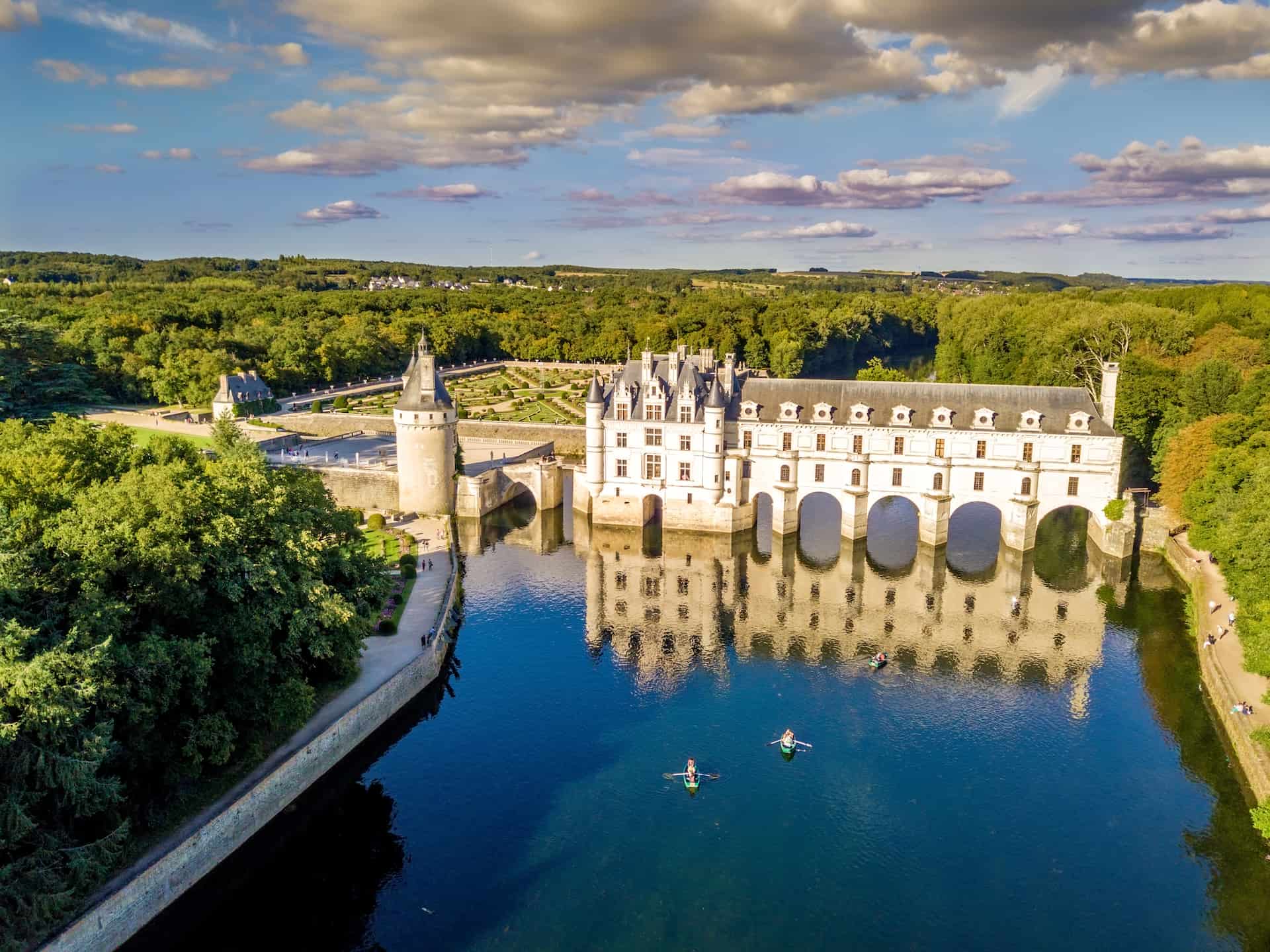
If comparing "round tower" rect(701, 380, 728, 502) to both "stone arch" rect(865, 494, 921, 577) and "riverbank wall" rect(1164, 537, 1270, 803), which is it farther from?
"riverbank wall" rect(1164, 537, 1270, 803)

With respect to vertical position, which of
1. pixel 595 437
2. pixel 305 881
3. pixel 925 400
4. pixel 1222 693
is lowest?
pixel 305 881

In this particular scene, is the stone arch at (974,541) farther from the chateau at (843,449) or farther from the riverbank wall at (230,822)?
the riverbank wall at (230,822)

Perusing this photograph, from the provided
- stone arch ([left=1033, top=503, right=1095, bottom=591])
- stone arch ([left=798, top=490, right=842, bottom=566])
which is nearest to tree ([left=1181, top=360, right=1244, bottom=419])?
stone arch ([left=1033, top=503, right=1095, bottom=591])

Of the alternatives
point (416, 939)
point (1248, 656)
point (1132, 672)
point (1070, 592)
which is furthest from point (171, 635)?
point (1070, 592)

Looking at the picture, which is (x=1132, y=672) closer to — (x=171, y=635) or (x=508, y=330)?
(x=171, y=635)

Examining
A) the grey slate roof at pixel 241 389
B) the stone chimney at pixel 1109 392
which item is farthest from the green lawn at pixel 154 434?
the stone chimney at pixel 1109 392

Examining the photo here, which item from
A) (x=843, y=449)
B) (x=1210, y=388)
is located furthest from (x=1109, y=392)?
(x=843, y=449)

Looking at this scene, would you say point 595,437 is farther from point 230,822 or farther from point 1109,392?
point 230,822
